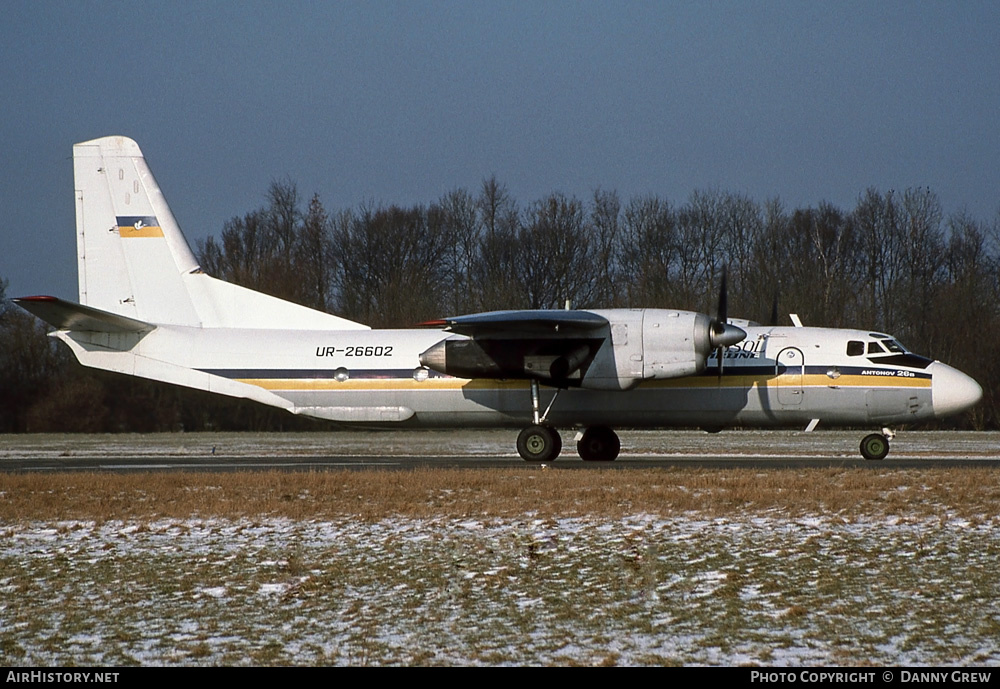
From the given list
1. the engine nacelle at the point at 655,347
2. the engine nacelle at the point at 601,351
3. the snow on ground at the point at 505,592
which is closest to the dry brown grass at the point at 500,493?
the snow on ground at the point at 505,592

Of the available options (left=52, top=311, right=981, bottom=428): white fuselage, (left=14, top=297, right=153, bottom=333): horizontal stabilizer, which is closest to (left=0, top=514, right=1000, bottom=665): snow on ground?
(left=52, top=311, right=981, bottom=428): white fuselage

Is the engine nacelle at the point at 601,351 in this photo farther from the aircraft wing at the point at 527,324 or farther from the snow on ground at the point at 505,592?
the snow on ground at the point at 505,592

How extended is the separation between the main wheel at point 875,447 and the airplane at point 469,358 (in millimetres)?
46

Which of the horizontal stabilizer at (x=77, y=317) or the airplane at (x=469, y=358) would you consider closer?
the horizontal stabilizer at (x=77, y=317)

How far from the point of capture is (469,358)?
20938 mm

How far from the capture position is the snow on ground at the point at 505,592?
6.45 meters

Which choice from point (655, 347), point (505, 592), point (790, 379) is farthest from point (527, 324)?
point (505, 592)

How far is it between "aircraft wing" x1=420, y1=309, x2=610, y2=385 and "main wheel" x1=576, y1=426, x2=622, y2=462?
7.04 ft

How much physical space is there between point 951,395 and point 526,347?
8623 mm

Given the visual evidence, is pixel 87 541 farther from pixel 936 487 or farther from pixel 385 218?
pixel 385 218

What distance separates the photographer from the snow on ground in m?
6.45

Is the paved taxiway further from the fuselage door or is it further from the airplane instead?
the fuselage door

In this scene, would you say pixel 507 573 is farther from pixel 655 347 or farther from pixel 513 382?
pixel 513 382

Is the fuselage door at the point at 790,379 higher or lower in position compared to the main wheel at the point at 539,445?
higher
